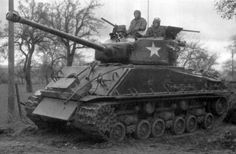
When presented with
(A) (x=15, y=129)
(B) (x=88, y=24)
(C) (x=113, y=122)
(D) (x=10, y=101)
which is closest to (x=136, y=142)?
(C) (x=113, y=122)

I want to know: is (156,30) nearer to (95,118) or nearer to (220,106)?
(220,106)

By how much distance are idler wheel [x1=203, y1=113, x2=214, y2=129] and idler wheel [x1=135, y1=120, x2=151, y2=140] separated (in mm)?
2818

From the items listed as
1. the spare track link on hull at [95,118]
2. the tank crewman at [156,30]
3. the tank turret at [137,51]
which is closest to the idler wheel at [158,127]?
the tank turret at [137,51]

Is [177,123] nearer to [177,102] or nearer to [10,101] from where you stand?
[177,102]

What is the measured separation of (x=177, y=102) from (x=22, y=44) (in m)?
31.6

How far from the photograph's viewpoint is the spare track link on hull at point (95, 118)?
10188 millimetres

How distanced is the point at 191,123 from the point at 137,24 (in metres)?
3.76

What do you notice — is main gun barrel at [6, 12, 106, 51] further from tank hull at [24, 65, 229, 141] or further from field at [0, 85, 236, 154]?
field at [0, 85, 236, 154]

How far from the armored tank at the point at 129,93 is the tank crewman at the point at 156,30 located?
197 mm

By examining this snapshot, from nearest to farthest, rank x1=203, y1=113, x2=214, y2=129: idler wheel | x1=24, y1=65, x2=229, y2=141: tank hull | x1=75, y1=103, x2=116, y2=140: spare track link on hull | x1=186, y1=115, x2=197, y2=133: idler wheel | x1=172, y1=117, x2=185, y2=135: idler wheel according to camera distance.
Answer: x1=75, y1=103, x2=116, y2=140: spare track link on hull < x1=24, y1=65, x2=229, y2=141: tank hull < x1=172, y1=117, x2=185, y2=135: idler wheel < x1=186, y1=115, x2=197, y2=133: idler wheel < x1=203, y1=113, x2=214, y2=129: idler wheel

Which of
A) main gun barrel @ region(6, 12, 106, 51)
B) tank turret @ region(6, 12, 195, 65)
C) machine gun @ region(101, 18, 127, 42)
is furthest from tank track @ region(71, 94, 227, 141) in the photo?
machine gun @ region(101, 18, 127, 42)

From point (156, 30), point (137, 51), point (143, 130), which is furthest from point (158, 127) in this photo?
point (156, 30)

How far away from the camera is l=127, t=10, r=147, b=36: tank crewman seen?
1360 centimetres

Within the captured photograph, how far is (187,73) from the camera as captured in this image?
42.9 feet
